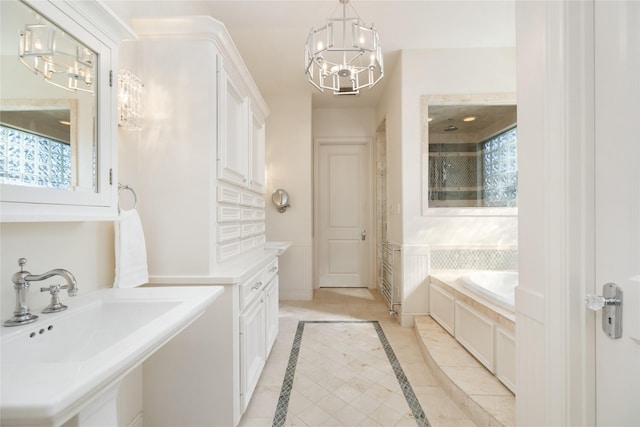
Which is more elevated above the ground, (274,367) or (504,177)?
(504,177)

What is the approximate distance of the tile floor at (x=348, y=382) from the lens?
1662 mm

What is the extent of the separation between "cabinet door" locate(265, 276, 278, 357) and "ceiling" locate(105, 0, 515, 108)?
2099 mm

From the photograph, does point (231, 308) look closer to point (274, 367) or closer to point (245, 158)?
point (274, 367)

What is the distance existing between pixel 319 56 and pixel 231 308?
1.57 metres

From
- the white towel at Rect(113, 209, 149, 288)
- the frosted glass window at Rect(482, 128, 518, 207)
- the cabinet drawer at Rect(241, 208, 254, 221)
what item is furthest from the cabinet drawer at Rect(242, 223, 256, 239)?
the frosted glass window at Rect(482, 128, 518, 207)

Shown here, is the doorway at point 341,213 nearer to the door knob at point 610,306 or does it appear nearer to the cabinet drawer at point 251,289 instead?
the cabinet drawer at point 251,289

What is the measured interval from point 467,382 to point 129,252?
6.81 feet

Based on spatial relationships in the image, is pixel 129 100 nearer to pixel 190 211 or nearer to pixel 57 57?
pixel 57 57

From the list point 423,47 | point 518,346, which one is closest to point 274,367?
point 518,346

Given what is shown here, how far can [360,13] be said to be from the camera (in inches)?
98.7

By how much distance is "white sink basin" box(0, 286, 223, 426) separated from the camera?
1.63 ft

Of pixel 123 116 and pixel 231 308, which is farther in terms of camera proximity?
pixel 231 308

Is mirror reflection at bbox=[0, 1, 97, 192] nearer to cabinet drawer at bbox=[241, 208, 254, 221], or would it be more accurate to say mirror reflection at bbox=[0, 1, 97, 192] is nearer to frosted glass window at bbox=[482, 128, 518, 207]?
cabinet drawer at bbox=[241, 208, 254, 221]

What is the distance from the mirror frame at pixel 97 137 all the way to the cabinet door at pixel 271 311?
1375 mm
